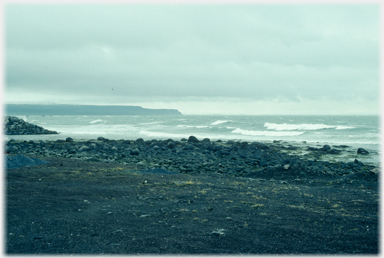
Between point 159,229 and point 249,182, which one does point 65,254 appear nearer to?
point 159,229

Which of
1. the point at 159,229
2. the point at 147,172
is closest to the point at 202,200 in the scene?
the point at 159,229

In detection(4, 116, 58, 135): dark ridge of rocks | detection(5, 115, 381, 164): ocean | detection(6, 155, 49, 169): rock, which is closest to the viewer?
detection(6, 155, 49, 169): rock

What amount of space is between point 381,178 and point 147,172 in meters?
9.13

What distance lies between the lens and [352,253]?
178 inches

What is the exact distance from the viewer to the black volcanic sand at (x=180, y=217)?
15.5 ft

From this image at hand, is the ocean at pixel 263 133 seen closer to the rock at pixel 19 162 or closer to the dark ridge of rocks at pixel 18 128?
the dark ridge of rocks at pixel 18 128

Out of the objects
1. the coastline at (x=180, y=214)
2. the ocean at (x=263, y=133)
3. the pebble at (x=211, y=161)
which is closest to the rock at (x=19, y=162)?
the coastline at (x=180, y=214)

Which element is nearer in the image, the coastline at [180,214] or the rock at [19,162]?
the coastline at [180,214]

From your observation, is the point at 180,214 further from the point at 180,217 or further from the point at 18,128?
the point at 18,128

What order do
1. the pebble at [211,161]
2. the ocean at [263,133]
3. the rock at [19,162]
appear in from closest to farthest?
the rock at [19,162] < the pebble at [211,161] < the ocean at [263,133]

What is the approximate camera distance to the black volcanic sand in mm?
4711

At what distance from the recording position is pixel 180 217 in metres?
6.16

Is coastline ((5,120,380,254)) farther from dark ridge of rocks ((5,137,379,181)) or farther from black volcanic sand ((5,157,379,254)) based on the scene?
dark ridge of rocks ((5,137,379,181))

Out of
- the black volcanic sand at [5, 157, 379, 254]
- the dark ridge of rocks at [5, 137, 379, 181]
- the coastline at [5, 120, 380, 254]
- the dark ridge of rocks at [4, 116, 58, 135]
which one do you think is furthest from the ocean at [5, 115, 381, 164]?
the black volcanic sand at [5, 157, 379, 254]
